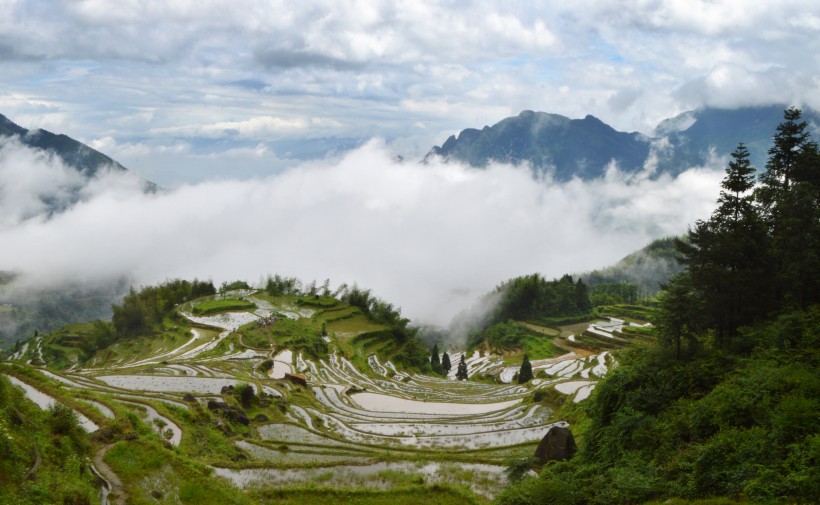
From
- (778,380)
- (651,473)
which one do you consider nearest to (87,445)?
(651,473)

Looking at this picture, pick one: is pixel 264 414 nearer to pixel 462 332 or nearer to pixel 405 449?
pixel 405 449

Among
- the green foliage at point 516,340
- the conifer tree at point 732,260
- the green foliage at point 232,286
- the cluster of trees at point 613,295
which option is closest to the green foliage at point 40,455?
the conifer tree at point 732,260

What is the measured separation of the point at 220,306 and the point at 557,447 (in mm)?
95393

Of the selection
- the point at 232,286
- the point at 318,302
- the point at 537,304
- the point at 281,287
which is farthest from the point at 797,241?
the point at 232,286

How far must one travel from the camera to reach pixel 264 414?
38219 millimetres

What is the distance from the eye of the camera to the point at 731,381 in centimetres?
1980

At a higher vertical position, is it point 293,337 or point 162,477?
point 162,477

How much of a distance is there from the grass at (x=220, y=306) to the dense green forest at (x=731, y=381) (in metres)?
89.7

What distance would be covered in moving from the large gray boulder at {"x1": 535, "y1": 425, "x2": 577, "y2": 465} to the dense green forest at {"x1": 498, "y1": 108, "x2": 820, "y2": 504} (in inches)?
34.0

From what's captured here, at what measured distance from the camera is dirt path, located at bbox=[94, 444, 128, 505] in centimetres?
1712

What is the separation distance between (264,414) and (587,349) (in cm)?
8687

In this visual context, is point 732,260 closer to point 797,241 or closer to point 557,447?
point 797,241

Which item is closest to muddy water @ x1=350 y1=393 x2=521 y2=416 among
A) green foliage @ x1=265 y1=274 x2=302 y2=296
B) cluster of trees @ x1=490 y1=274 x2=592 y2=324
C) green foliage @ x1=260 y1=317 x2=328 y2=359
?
green foliage @ x1=260 y1=317 x2=328 y2=359

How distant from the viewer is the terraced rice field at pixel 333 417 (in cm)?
2430
